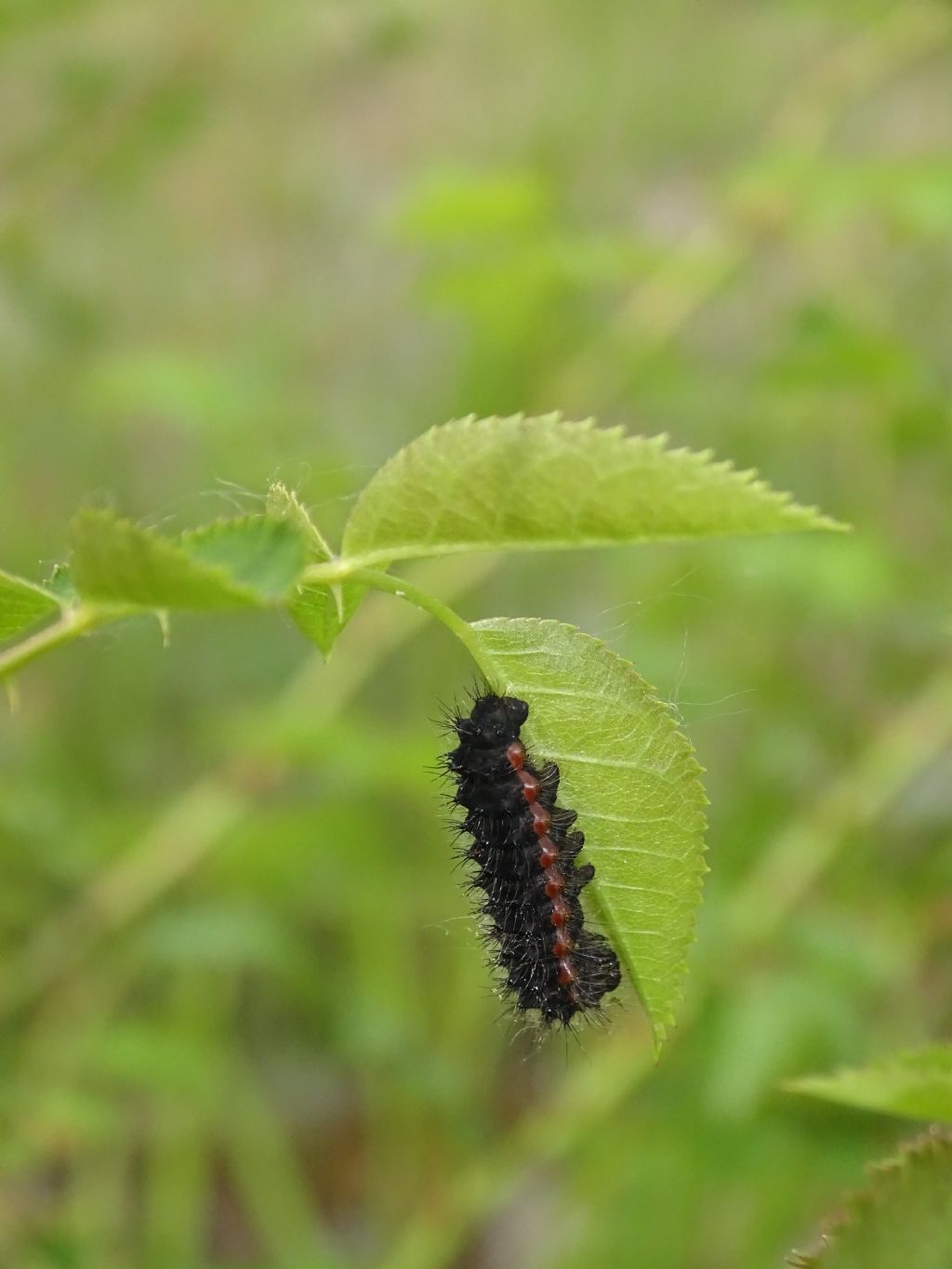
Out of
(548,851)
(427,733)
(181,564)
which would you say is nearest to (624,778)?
(181,564)

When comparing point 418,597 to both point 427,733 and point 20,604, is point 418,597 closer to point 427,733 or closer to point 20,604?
point 20,604

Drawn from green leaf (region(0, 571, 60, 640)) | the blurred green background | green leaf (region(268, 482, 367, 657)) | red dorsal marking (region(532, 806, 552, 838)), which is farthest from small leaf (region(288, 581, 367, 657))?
red dorsal marking (region(532, 806, 552, 838))

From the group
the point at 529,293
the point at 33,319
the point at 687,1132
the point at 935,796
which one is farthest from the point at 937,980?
the point at 33,319

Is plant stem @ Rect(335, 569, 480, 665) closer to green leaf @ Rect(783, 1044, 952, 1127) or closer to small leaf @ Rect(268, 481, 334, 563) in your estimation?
small leaf @ Rect(268, 481, 334, 563)

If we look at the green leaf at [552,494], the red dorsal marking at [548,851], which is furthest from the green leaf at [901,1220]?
the red dorsal marking at [548,851]

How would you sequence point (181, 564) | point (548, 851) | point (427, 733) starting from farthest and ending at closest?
1. point (427, 733)
2. point (548, 851)
3. point (181, 564)

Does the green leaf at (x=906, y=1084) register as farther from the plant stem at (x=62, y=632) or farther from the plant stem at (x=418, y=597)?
the plant stem at (x=62, y=632)
